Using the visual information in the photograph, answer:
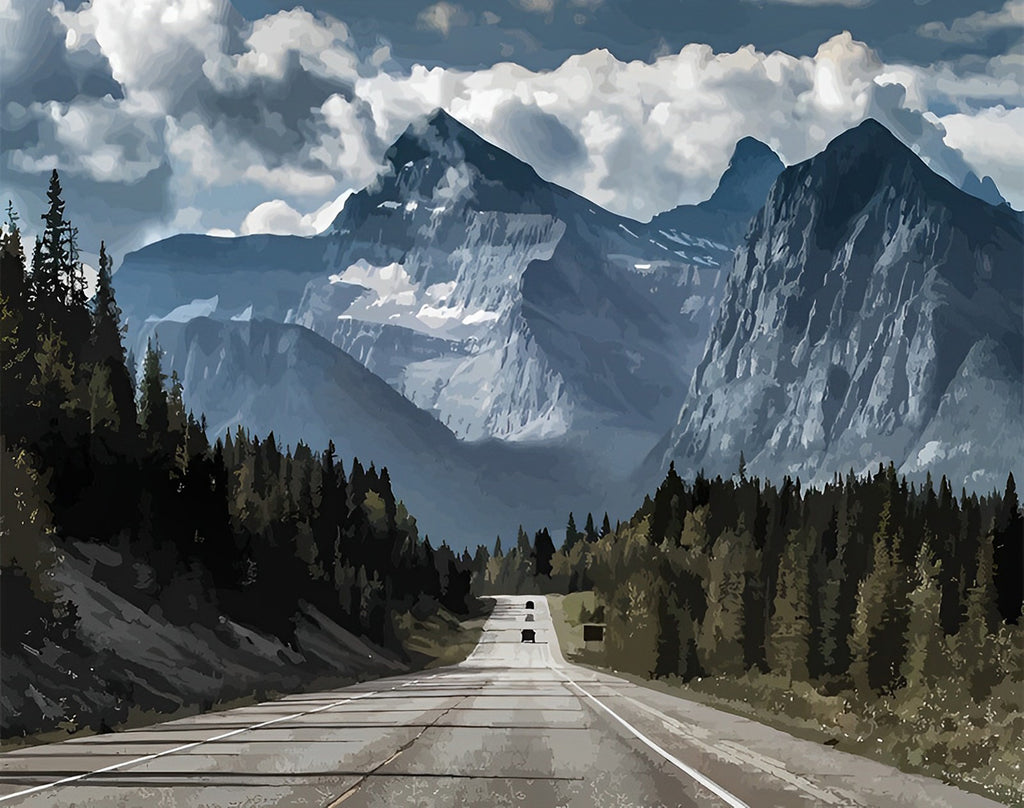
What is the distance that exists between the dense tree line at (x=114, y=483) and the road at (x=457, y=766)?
45.7 feet

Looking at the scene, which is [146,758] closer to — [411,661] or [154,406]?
[154,406]

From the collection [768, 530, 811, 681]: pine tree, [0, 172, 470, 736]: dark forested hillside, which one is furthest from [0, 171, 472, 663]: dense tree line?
[768, 530, 811, 681]: pine tree

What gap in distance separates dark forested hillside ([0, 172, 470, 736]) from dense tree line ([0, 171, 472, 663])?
13 cm

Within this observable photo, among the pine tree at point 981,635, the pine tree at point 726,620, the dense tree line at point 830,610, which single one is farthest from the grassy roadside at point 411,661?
the pine tree at point 981,635

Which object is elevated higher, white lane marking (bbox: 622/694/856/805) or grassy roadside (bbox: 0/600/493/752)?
white lane marking (bbox: 622/694/856/805)

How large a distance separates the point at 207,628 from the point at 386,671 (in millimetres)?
30124

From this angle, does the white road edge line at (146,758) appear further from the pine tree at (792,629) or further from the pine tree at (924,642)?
the pine tree at (792,629)

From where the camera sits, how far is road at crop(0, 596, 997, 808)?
1650cm

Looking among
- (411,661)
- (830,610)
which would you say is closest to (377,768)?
(830,610)

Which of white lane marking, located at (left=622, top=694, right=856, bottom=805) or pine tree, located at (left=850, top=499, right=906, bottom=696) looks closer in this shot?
white lane marking, located at (left=622, top=694, right=856, bottom=805)

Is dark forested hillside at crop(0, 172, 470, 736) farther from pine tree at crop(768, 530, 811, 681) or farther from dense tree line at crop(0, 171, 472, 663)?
pine tree at crop(768, 530, 811, 681)

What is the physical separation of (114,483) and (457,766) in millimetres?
51105

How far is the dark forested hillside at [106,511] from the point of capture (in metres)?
38.4

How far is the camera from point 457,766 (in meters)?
20.4
